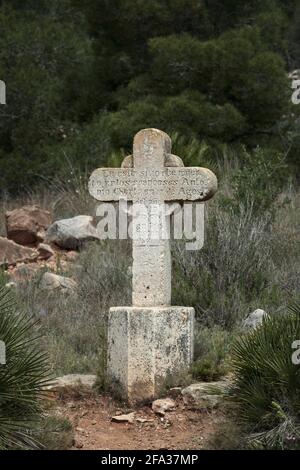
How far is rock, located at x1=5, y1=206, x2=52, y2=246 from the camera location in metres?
14.4

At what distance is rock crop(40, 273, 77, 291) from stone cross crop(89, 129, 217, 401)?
3.25m

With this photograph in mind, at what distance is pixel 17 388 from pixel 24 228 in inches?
297

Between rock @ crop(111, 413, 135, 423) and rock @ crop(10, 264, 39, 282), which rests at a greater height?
rock @ crop(10, 264, 39, 282)

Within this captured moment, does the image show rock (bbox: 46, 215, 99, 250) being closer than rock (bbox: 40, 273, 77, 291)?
No

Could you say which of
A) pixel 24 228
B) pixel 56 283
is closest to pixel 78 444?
pixel 56 283

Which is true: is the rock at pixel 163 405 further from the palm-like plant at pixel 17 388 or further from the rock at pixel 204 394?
the palm-like plant at pixel 17 388

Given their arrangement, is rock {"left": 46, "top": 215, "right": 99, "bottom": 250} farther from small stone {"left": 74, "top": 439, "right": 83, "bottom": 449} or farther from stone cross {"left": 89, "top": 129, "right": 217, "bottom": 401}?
small stone {"left": 74, "top": 439, "right": 83, "bottom": 449}

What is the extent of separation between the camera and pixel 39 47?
19.6m

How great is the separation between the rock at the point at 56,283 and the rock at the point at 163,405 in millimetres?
3890

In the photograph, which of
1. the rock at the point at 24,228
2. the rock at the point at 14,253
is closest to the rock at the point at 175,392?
the rock at the point at 14,253

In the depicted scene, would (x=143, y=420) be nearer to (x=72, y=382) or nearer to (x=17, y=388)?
(x=72, y=382)

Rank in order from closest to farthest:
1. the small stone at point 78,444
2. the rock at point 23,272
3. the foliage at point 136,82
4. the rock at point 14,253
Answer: the small stone at point 78,444 → the rock at point 23,272 → the rock at point 14,253 → the foliage at point 136,82

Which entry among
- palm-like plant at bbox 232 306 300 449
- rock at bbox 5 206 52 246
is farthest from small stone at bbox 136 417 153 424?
rock at bbox 5 206 52 246

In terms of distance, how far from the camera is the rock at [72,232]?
1376 cm
